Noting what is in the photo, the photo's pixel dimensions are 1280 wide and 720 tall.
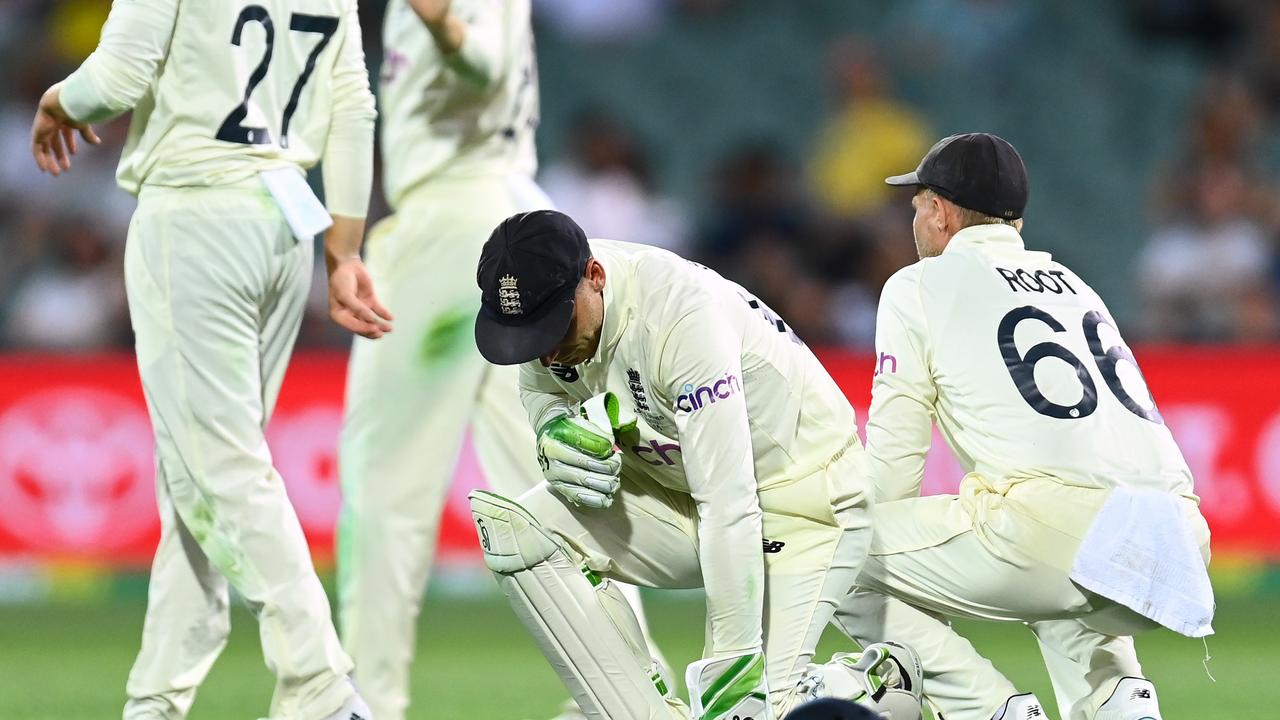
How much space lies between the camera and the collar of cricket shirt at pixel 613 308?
4.00 meters

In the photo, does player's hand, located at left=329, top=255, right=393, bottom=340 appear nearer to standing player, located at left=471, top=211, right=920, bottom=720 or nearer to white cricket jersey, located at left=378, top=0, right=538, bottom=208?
standing player, located at left=471, top=211, right=920, bottom=720

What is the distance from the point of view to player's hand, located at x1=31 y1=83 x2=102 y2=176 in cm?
430

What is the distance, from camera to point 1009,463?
4.24 meters

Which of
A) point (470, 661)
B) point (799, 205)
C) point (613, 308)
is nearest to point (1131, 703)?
point (613, 308)

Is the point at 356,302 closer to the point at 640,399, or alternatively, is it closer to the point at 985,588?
the point at 640,399

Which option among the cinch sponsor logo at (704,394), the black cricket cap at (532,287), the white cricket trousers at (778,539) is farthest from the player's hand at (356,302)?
the cinch sponsor logo at (704,394)

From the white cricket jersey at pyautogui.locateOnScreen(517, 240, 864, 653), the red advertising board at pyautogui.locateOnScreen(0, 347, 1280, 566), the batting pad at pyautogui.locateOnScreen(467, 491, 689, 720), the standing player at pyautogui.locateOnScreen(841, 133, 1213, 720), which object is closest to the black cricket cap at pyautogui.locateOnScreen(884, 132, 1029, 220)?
the standing player at pyautogui.locateOnScreen(841, 133, 1213, 720)

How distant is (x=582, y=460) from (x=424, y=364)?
1.52 m

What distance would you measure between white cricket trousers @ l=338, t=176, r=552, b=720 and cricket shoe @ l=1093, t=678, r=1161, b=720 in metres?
1.85

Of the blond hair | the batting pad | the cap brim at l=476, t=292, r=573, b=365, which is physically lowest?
the batting pad

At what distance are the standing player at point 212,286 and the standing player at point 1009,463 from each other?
1509 mm

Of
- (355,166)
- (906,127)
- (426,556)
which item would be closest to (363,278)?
(355,166)

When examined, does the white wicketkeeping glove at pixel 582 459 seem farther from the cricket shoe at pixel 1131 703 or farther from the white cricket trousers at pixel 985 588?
the cricket shoe at pixel 1131 703

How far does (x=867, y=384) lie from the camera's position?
29.1ft
